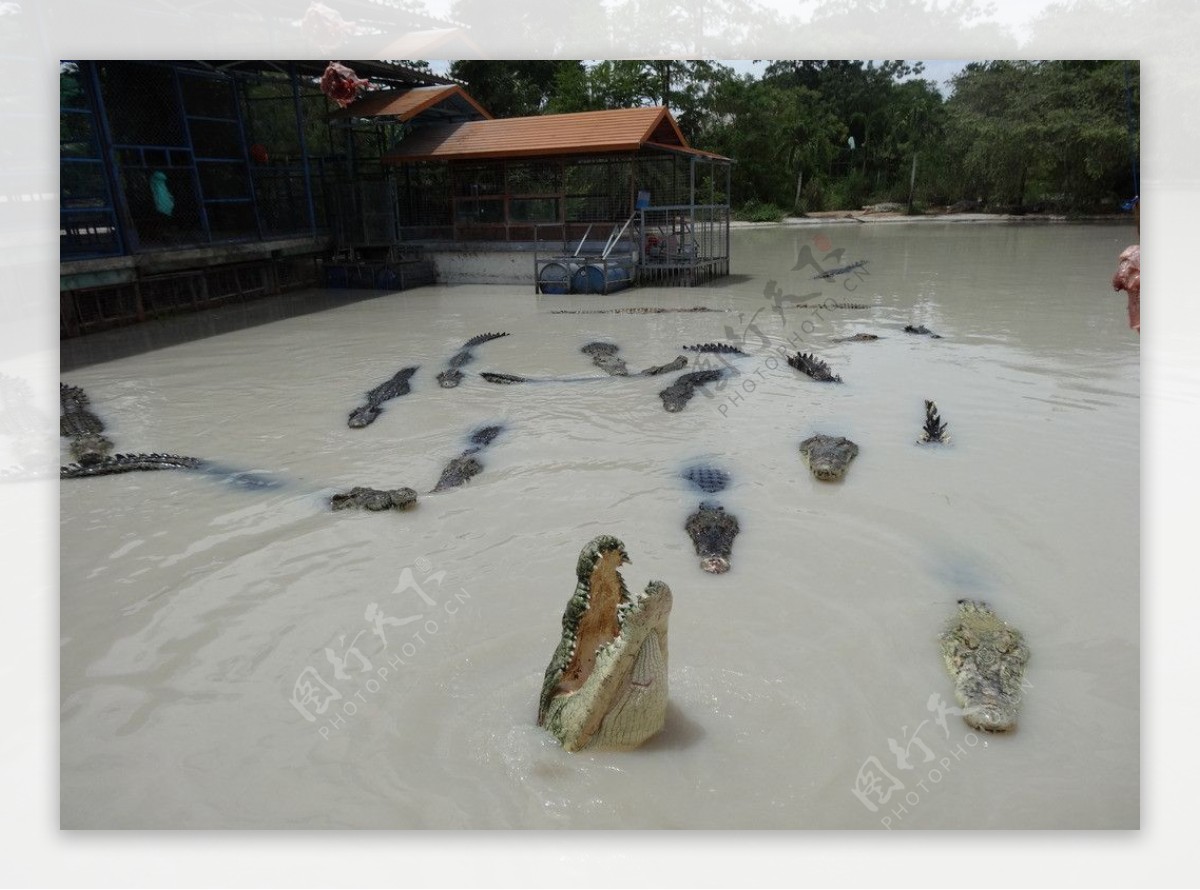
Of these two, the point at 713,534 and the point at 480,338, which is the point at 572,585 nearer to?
the point at 713,534

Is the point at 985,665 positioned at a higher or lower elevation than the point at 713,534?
lower

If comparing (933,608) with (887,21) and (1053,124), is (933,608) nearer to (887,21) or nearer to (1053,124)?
(887,21)

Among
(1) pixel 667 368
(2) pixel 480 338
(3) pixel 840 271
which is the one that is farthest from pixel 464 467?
(3) pixel 840 271

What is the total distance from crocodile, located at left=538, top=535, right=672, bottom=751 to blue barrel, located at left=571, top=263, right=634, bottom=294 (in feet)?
45.0

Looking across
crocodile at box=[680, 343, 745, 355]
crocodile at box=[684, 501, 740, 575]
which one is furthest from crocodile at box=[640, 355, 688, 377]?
crocodile at box=[684, 501, 740, 575]

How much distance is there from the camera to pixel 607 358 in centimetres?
1055

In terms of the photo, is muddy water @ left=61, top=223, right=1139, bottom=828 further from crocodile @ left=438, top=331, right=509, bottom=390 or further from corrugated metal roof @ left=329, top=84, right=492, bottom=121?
corrugated metal roof @ left=329, top=84, right=492, bottom=121

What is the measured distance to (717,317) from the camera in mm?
13766

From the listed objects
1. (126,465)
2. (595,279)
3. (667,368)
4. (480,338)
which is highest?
(595,279)

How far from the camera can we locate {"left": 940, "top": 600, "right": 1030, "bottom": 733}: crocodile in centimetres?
343

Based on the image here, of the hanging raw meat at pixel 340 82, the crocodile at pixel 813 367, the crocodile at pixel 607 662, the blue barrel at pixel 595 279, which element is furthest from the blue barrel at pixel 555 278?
the crocodile at pixel 607 662

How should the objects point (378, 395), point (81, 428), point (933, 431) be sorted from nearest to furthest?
point (933, 431), point (81, 428), point (378, 395)

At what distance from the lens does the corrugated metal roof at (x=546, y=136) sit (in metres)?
15.9

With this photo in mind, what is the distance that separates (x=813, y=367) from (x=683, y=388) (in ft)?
5.98
